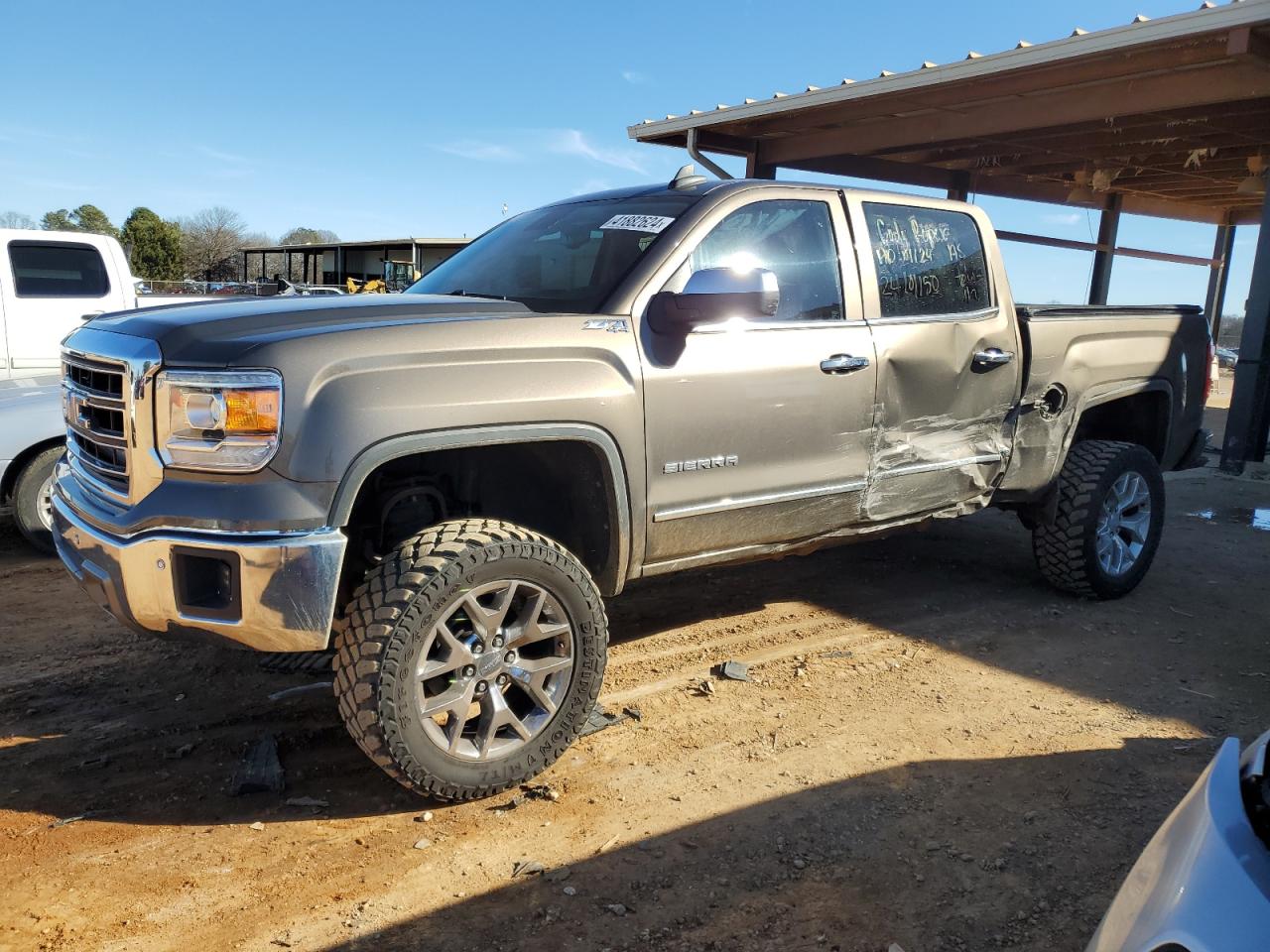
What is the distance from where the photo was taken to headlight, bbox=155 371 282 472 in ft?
8.74

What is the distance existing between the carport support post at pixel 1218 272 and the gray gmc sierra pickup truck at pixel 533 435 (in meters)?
17.4

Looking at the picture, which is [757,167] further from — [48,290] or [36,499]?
[36,499]

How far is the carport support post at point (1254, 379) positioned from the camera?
931 cm

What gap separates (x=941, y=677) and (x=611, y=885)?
2.09m

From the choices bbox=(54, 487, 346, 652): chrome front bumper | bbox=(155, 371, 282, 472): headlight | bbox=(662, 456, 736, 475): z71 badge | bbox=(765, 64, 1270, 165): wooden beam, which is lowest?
bbox=(54, 487, 346, 652): chrome front bumper

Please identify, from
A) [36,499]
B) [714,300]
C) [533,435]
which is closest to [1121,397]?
[714,300]

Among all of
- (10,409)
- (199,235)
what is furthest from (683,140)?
Answer: (199,235)

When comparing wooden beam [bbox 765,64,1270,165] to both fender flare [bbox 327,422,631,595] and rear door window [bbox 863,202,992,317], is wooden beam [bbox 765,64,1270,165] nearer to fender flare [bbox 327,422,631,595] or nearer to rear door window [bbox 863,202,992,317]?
rear door window [bbox 863,202,992,317]

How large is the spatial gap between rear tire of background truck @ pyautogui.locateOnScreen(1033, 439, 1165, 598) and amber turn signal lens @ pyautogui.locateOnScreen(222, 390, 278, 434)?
410cm

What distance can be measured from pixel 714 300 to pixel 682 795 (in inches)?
65.0

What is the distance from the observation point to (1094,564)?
5164mm

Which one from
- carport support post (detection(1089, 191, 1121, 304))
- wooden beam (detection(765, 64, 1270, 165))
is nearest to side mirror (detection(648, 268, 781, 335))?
wooden beam (detection(765, 64, 1270, 165))

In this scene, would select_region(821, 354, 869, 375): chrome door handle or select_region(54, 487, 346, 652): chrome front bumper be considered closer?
select_region(54, 487, 346, 652): chrome front bumper

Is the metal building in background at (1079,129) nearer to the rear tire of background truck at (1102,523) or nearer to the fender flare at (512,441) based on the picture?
the rear tire of background truck at (1102,523)
